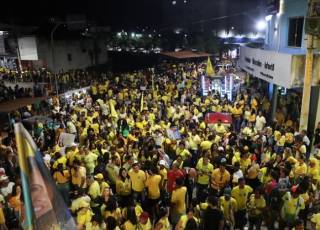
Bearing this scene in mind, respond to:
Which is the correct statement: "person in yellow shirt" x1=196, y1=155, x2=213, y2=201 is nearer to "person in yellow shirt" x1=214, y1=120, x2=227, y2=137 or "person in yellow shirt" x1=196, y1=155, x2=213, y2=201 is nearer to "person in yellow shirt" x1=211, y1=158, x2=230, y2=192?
"person in yellow shirt" x1=211, y1=158, x2=230, y2=192

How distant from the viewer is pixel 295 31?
1603 centimetres

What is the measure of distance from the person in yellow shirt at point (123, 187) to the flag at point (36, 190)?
4828 mm

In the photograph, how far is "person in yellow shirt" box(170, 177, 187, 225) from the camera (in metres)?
7.51

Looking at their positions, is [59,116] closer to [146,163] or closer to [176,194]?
[146,163]

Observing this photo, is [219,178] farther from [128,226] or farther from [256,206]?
[128,226]

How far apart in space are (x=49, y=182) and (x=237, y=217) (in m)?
5.42

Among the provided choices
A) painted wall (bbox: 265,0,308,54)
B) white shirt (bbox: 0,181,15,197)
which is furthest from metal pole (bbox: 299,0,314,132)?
white shirt (bbox: 0,181,15,197)

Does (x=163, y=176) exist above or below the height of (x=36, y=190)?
below

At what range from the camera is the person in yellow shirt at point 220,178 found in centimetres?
823

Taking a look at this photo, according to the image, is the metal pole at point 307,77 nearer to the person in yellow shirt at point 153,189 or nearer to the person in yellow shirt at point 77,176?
the person in yellow shirt at point 153,189

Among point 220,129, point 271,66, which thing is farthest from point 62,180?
point 271,66

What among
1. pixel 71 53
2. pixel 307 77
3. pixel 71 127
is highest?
pixel 307 77

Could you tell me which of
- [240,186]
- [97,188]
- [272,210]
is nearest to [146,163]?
[97,188]

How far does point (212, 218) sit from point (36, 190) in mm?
4318
